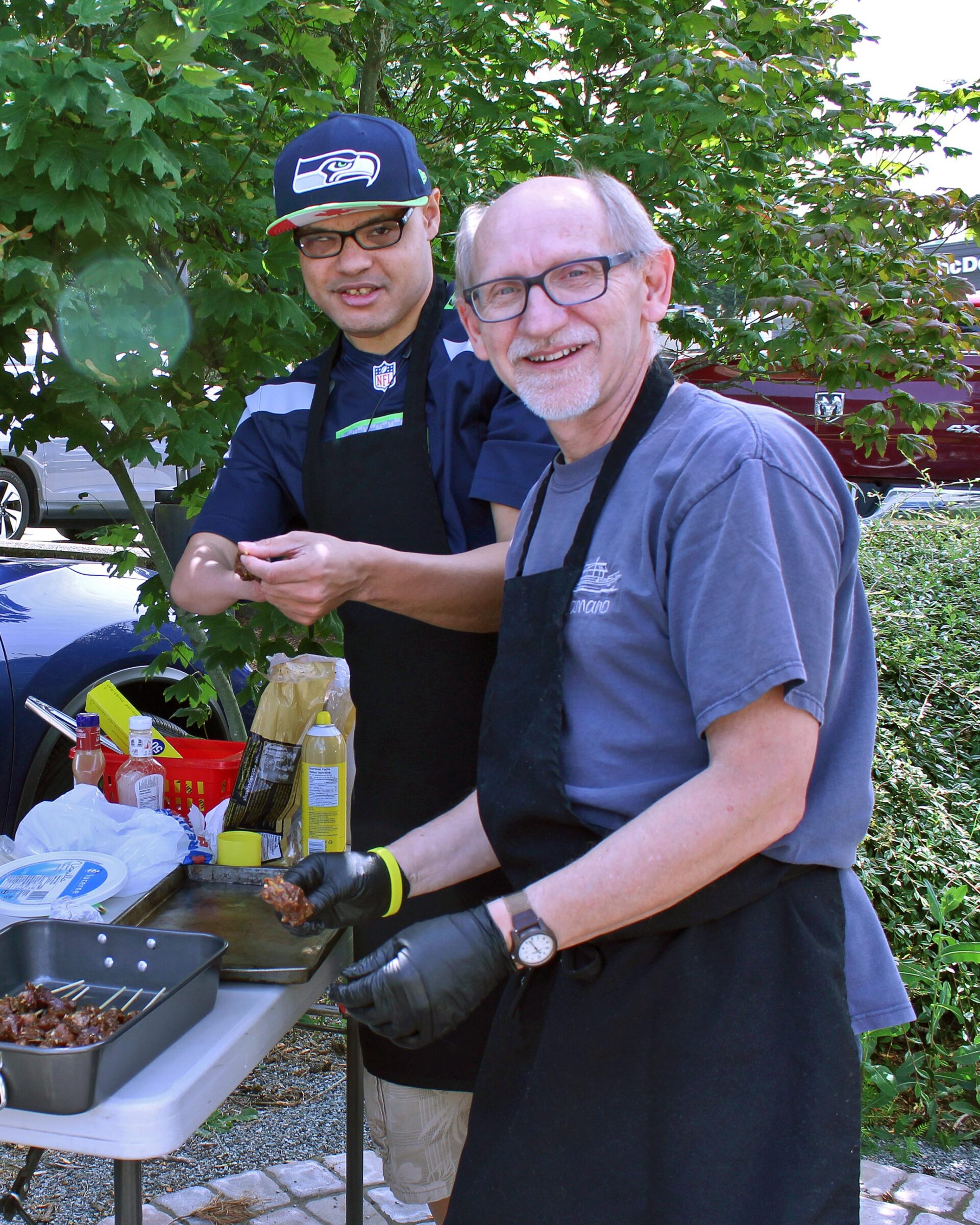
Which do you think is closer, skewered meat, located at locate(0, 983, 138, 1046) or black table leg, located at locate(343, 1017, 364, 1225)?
skewered meat, located at locate(0, 983, 138, 1046)

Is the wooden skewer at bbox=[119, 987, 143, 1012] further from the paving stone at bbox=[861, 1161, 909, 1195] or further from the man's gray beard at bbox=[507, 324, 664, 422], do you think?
the paving stone at bbox=[861, 1161, 909, 1195]

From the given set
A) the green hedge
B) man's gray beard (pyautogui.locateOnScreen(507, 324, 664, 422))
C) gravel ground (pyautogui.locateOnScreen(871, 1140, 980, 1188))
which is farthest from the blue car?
gravel ground (pyautogui.locateOnScreen(871, 1140, 980, 1188))

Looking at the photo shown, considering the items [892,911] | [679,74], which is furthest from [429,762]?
[679,74]

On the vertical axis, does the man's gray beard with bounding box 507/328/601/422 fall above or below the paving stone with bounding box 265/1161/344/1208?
above

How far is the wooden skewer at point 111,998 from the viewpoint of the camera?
150 centimetres

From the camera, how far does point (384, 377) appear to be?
2.15 m

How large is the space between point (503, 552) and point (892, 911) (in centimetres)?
209

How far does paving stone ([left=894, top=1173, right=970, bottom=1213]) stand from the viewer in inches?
106

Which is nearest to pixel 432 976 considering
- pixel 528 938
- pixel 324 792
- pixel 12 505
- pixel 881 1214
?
pixel 528 938

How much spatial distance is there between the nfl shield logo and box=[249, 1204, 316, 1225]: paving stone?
2012 mm

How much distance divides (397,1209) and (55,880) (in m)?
1.46

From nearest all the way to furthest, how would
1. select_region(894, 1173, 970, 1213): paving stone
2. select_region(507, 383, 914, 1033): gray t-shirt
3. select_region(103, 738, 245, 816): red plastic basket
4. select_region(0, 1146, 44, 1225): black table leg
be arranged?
select_region(507, 383, 914, 1033): gray t-shirt < select_region(0, 1146, 44, 1225): black table leg < select_region(103, 738, 245, 816): red plastic basket < select_region(894, 1173, 970, 1213): paving stone

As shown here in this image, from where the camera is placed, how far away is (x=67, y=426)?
3.12 meters

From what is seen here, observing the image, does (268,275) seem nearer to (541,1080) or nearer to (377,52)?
(377,52)
